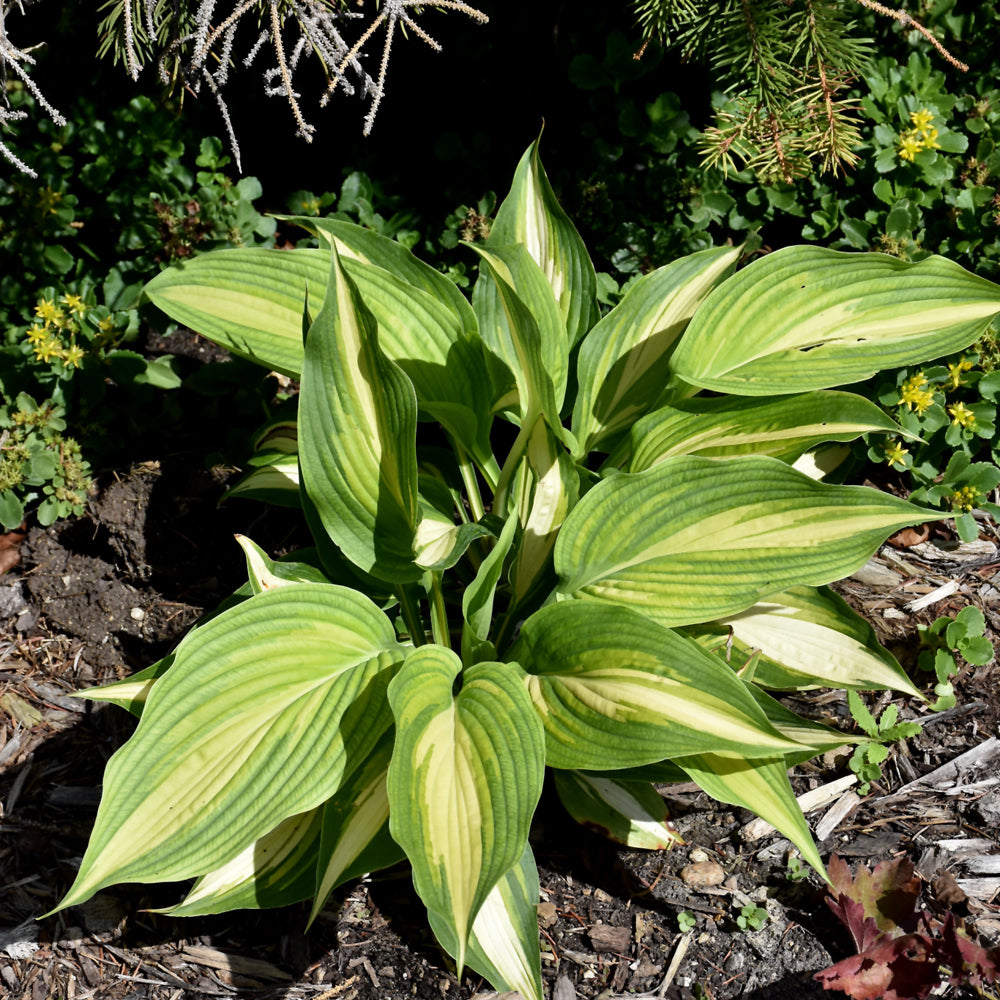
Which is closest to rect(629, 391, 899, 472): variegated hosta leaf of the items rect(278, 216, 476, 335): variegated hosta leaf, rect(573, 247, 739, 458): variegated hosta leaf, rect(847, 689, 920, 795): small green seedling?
rect(573, 247, 739, 458): variegated hosta leaf

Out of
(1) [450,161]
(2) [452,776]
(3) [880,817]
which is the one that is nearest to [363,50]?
(1) [450,161]

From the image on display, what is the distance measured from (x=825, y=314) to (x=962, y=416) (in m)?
0.58

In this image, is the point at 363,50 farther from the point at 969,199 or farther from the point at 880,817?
the point at 880,817

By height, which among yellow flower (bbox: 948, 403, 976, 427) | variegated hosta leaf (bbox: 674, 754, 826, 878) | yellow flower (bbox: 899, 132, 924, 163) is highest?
yellow flower (bbox: 899, 132, 924, 163)

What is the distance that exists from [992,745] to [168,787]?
186 cm

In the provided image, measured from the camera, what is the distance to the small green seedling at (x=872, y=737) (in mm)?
2160

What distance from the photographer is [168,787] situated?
1.49 m

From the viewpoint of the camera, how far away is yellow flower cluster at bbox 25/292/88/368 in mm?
2422

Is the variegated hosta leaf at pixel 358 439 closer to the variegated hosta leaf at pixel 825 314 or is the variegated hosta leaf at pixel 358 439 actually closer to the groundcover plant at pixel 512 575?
the groundcover plant at pixel 512 575

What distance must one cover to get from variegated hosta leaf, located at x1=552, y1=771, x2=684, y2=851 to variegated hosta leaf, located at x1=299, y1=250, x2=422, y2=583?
0.61 m

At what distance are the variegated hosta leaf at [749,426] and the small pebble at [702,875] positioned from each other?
898 mm

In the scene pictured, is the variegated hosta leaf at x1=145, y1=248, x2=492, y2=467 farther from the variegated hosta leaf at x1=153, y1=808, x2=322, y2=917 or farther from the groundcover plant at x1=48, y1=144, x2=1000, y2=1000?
the variegated hosta leaf at x1=153, y1=808, x2=322, y2=917

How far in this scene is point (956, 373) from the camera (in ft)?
7.95

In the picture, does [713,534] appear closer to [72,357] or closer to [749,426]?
[749,426]
